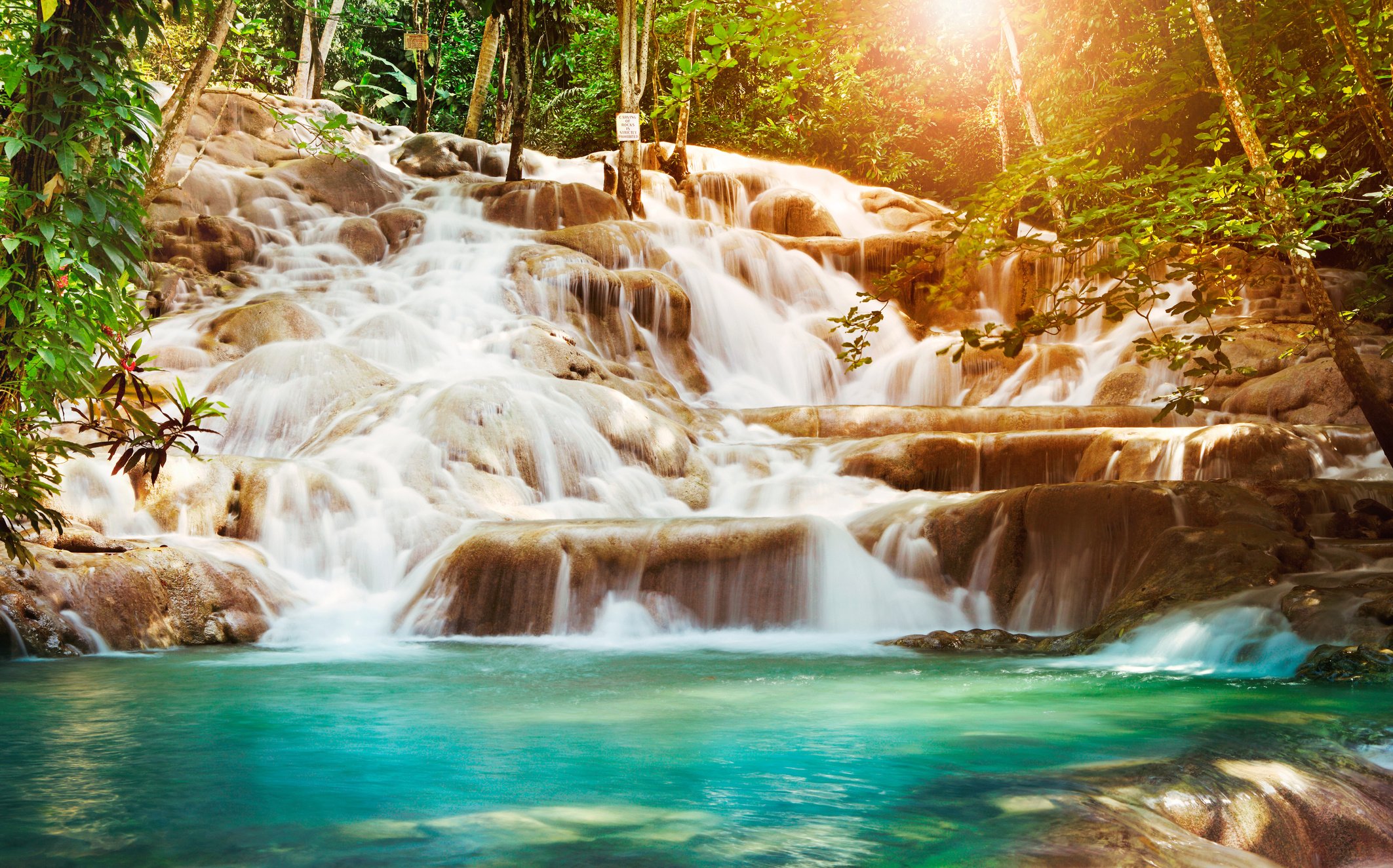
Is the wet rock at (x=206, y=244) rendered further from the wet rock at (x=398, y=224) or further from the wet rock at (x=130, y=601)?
the wet rock at (x=130, y=601)

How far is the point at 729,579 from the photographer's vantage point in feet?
24.3

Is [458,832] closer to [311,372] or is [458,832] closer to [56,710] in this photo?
[56,710]

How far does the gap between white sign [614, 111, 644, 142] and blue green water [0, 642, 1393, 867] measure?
40.1ft

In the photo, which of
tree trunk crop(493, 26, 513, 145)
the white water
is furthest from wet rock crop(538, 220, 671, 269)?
tree trunk crop(493, 26, 513, 145)

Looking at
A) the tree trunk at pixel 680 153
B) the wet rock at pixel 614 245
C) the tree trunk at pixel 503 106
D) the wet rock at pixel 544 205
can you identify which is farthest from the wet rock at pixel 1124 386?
the tree trunk at pixel 503 106

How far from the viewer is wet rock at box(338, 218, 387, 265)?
52.7 feet

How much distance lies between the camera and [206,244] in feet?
49.3

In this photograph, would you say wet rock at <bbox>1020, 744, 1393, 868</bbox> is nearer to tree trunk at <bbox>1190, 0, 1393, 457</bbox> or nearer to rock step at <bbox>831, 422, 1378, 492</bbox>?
tree trunk at <bbox>1190, 0, 1393, 457</bbox>

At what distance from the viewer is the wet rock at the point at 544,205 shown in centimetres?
1755

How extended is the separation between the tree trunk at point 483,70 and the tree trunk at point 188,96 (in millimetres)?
12221

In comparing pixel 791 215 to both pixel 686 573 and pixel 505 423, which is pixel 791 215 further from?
pixel 686 573

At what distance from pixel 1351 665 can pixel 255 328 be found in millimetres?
11329

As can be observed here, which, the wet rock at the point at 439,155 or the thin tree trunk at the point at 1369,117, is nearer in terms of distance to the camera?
the thin tree trunk at the point at 1369,117

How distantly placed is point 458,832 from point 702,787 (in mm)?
791
